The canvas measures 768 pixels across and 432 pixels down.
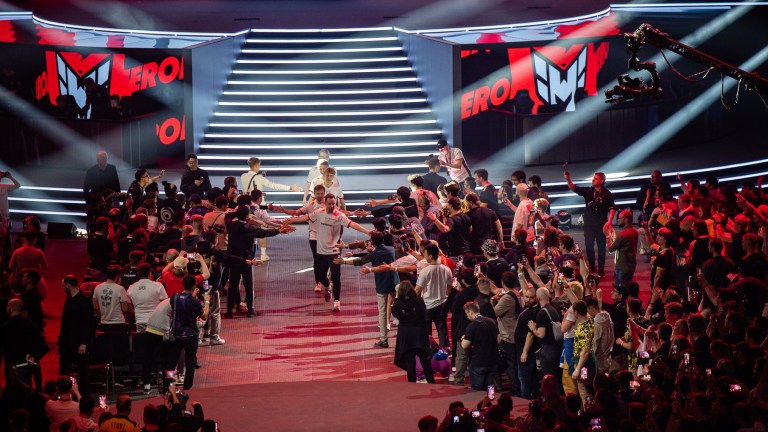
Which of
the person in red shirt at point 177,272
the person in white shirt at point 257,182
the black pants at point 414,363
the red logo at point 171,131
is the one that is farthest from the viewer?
the red logo at point 171,131

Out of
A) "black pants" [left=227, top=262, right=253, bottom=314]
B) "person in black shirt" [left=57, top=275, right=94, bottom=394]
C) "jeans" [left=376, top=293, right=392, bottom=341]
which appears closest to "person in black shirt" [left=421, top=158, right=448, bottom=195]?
"black pants" [left=227, top=262, right=253, bottom=314]

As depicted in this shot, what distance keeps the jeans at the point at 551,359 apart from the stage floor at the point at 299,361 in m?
0.46

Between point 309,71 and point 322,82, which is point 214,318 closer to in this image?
point 322,82

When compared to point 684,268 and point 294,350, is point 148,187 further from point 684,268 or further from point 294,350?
point 684,268

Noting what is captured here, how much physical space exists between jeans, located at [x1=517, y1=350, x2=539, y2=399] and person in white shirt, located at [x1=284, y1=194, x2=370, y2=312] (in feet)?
13.2

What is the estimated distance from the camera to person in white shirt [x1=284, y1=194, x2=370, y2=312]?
15.8 meters

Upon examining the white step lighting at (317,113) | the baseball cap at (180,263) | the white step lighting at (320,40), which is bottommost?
the baseball cap at (180,263)

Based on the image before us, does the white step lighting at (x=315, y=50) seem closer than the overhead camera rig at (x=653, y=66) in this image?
No

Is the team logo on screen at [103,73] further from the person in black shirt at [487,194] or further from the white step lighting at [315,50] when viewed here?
the person in black shirt at [487,194]

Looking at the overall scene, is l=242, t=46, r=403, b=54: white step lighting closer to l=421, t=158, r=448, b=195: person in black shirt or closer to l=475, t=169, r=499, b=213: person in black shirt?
l=421, t=158, r=448, b=195: person in black shirt

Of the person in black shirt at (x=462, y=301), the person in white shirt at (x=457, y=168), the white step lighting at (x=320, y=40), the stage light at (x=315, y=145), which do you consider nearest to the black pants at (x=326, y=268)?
the person in black shirt at (x=462, y=301)

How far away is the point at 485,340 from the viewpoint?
12188 millimetres

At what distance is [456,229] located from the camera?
15.8 meters

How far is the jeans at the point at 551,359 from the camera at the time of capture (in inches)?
469
